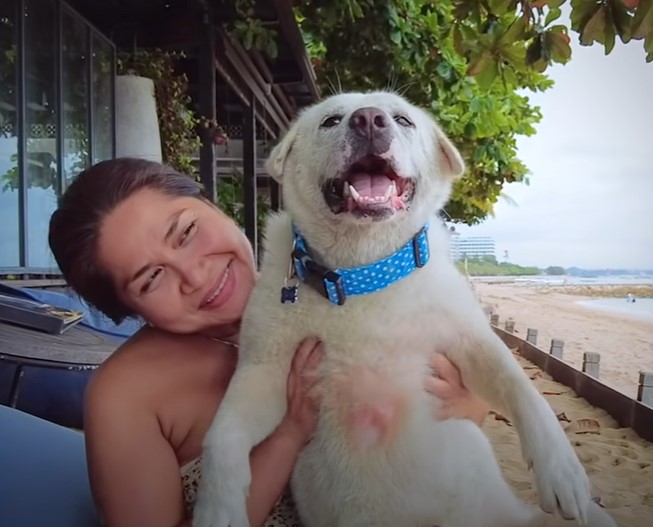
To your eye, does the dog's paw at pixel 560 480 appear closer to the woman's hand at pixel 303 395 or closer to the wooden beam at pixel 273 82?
the woman's hand at pixel 303 395

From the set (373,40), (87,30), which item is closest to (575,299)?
(373,40)

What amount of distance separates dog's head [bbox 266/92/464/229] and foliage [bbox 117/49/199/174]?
3.54 meters

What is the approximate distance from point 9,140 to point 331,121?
3050 millimetres

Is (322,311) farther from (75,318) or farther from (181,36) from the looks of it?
(181,36)

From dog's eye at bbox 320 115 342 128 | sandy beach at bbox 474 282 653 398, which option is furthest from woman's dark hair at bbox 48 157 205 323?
sandy beach at bbox 474 282 653 398

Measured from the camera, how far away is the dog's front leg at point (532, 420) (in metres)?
1.26

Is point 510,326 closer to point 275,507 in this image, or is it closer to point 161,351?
point 275,507

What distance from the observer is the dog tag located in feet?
4.98

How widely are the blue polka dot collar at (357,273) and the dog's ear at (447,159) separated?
0.81 feet

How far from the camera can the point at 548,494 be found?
126cm

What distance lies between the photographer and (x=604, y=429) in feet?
11.2

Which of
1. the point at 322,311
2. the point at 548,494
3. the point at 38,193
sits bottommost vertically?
the point at 548,494

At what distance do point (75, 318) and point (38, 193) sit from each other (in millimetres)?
2224

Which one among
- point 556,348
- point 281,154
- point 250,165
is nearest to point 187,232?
point 281,154
